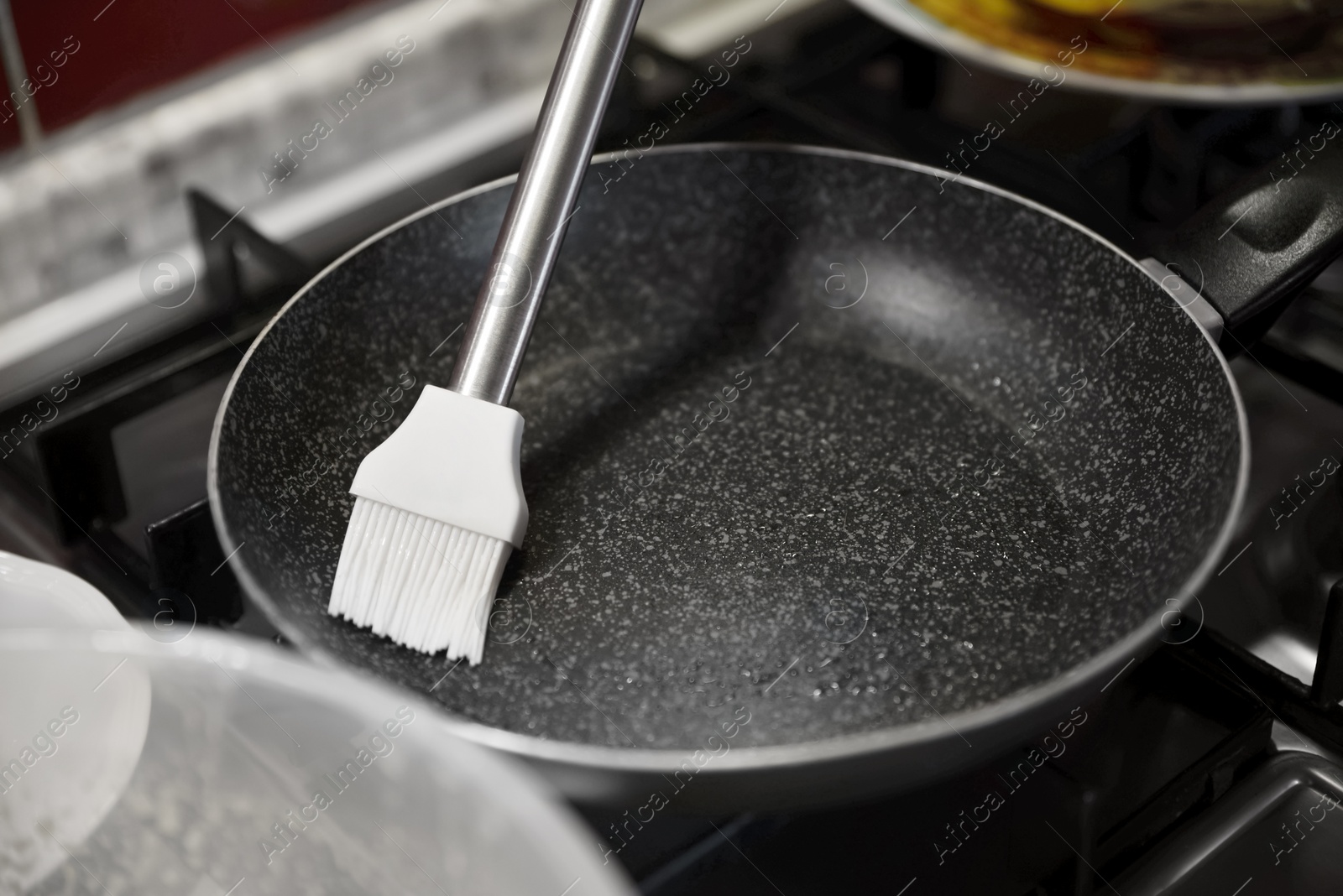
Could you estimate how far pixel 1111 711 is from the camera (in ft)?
1.44

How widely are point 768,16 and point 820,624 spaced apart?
17.3 inches

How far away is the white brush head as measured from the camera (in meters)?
0.41

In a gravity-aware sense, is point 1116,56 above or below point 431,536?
above

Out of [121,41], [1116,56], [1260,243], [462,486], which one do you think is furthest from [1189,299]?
[121,41]

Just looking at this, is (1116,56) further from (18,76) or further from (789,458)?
(18,76)

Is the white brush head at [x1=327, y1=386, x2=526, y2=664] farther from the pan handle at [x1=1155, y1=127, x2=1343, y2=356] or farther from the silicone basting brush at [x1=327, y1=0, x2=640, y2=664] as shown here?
the pan handle at [x1=1155, y1=127, x2=1343, y2=356]

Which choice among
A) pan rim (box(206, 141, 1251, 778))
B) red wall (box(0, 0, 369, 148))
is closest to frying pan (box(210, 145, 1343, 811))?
pan rim (box(206, 141, 1251, 778))

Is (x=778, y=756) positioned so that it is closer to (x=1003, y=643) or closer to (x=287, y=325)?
(x=1003, y=643)

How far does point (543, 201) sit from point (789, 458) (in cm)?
14

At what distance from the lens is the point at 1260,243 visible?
0.47m

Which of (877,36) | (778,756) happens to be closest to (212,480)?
(778,756)

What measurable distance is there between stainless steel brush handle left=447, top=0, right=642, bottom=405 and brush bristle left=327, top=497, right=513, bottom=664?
5cm

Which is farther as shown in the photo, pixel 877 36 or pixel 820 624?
pixel 877 36

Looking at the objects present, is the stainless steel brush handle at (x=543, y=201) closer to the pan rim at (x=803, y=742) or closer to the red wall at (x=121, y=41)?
the pan rim at (x=803, y=742)
